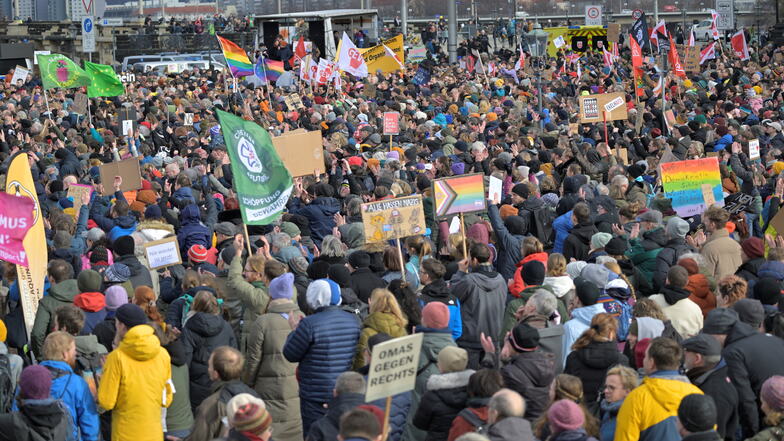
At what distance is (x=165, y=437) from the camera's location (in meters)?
7.34

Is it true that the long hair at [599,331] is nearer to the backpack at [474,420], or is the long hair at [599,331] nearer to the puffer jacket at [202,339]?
the backpack at [474,420]

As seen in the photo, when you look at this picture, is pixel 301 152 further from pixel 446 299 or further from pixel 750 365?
pixel 750 365

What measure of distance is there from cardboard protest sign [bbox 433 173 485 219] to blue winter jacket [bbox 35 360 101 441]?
4.59 meters

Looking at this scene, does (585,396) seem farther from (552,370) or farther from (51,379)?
(51,379)

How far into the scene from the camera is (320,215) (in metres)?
12.1

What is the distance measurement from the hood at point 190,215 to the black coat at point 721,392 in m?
5.84

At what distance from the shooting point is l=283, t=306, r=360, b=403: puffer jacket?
7.04 metres

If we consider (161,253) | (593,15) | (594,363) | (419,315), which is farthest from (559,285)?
(593,15)

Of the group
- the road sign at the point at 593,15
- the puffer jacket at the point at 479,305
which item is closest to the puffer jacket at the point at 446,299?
the puffer jacket at the point at 479,305

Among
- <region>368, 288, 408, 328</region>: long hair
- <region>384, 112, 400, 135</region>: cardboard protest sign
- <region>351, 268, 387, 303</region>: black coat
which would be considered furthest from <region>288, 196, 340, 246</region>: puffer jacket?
<region>384, 112, 400, 135</region>: cardboard protest sign

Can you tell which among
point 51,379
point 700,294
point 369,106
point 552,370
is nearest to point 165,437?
point 51,379

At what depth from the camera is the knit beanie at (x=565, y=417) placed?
534 centimetres

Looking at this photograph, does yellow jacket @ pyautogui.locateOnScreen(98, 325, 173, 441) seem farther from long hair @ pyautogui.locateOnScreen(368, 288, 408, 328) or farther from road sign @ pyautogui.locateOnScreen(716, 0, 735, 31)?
road sign @ pyautogui.locateOnScreen(716, 0, 735, 31)

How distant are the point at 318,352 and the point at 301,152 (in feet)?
22.9
